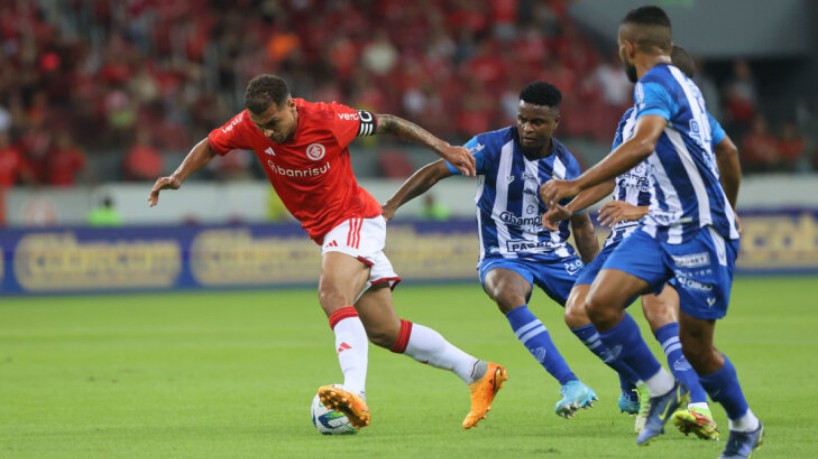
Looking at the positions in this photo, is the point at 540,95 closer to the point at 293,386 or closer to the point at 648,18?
the point at 648,18

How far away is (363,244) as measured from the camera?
7781mm

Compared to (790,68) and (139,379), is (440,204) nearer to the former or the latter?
(790,68)

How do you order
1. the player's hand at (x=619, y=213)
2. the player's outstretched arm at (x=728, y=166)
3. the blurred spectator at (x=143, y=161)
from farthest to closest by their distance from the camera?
the blurred spectator at (x=143, y=161) < the player's hand at (x=619, y=213) < the player's outstretched arm at (x=728, y=166)

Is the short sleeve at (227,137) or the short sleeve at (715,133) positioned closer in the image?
the short sleeve at (715,133)

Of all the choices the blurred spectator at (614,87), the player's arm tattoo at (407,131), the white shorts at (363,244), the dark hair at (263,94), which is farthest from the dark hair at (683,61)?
the blurred spectator at (614,87)

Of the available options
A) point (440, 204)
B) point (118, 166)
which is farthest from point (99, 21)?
point (440, 204)

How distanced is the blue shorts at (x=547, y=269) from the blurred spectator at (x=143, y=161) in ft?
46.1

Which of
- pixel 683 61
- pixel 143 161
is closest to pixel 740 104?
pixel 143 161

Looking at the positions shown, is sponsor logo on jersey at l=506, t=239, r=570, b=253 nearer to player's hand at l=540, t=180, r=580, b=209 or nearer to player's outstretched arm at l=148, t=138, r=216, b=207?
player's outstretched arm at l=148, t=138, r=216, b=207

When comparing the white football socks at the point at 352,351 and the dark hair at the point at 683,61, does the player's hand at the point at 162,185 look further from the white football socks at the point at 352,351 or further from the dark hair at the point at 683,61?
the dark hair at the point at 683,61

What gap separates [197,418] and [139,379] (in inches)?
96.1

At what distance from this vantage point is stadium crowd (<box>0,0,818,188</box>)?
22031 mm

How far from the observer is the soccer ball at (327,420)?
7328 mm

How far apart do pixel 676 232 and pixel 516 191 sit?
230cm
